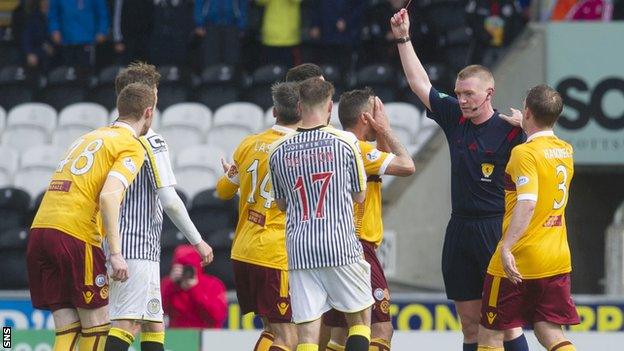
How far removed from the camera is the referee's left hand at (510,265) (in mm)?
8500

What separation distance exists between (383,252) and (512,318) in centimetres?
555

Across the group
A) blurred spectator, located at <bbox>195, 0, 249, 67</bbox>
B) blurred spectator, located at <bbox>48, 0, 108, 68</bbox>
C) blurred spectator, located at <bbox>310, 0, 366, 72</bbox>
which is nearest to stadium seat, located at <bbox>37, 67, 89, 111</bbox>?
blurred spectator, located at <bbox>48, 0, 108, 68</bbox>

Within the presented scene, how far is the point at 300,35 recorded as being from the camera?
688 inches

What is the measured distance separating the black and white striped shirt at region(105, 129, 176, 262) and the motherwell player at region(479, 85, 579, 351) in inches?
78.9

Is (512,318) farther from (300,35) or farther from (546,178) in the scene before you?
(300,35)

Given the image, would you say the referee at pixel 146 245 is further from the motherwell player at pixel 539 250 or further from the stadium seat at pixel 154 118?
the stadium seat at pixel 154 118

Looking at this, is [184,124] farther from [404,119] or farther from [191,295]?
[191,295]

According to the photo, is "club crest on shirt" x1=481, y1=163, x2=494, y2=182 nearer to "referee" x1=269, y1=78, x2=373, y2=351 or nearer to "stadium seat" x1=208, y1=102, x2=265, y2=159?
"referee" x1=269, y1=78, x2=373, y2=351

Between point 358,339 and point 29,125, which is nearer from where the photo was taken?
point 358,339

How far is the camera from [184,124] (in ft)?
55.3

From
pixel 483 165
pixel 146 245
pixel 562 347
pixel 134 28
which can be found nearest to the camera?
pixel 562 347

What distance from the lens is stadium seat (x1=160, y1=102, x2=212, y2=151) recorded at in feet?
55.0

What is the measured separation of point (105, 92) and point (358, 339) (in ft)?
32.2

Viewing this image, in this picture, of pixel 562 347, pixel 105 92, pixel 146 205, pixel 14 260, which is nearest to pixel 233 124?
pixel 105 92
